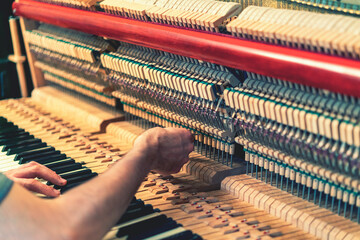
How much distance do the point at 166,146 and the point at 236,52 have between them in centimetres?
70

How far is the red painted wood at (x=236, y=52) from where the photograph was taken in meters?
→ 2.43

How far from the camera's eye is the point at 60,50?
5305 mm

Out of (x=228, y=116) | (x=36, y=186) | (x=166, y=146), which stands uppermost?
(x=228, y=116)

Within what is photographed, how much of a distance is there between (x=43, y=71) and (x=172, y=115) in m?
2.78

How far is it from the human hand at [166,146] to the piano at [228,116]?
18 cm

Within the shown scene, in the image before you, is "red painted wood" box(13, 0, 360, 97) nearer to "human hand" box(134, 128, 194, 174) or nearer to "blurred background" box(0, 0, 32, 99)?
"human hand" box(134, 128, 194, 174)

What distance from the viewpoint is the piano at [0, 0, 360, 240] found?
8.80ft

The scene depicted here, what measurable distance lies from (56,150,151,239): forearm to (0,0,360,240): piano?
1.37ft

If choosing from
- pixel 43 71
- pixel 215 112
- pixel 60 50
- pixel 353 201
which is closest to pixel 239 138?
pixel 215 112

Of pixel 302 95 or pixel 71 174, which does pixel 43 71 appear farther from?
pixel 302 95

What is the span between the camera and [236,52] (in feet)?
9.79

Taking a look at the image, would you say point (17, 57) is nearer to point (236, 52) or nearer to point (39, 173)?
point (39, 173)

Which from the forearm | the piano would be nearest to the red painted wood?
the piano

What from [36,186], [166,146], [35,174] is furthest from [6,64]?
[166,146]
